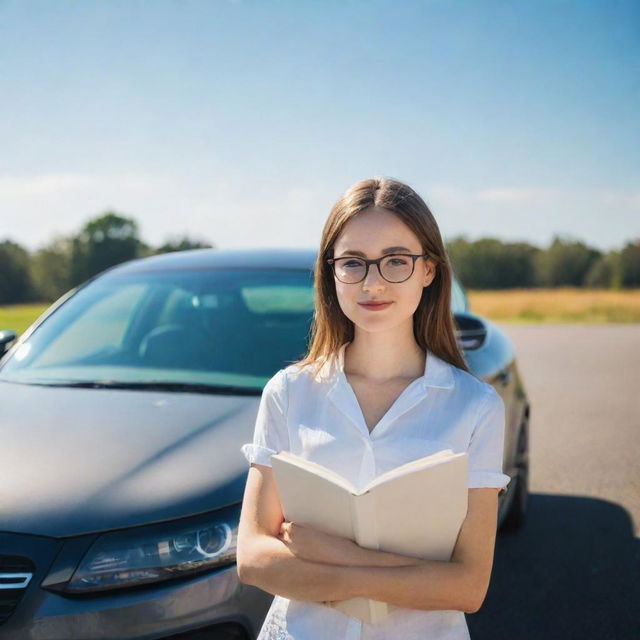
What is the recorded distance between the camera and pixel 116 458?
222 centimetres

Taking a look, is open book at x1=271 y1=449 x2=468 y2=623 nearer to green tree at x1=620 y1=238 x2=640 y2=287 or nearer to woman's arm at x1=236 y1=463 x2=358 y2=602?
woman's arm at x1=236 y1=463 x2=358 y2=602

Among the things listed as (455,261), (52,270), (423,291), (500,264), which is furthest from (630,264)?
(423,291)

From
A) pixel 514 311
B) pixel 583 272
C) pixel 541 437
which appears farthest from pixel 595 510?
pixel 583 272

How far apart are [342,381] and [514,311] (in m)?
30.8

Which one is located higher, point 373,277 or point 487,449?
point 373,277

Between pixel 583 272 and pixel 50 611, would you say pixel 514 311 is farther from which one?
pixel 583 272

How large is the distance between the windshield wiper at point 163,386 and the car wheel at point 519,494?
2.01m

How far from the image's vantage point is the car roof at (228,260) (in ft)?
11.9

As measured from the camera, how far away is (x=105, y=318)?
3674 millimetres

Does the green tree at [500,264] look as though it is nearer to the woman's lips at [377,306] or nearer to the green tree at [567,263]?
the green tree at [567,263]

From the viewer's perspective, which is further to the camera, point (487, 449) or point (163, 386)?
point (163, 386)

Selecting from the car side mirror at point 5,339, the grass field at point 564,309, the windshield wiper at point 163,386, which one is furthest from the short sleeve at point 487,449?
the grass field at point 564,309

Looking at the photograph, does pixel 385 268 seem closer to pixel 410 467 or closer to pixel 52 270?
pixel 410 467

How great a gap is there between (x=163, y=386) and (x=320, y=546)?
1.55m
